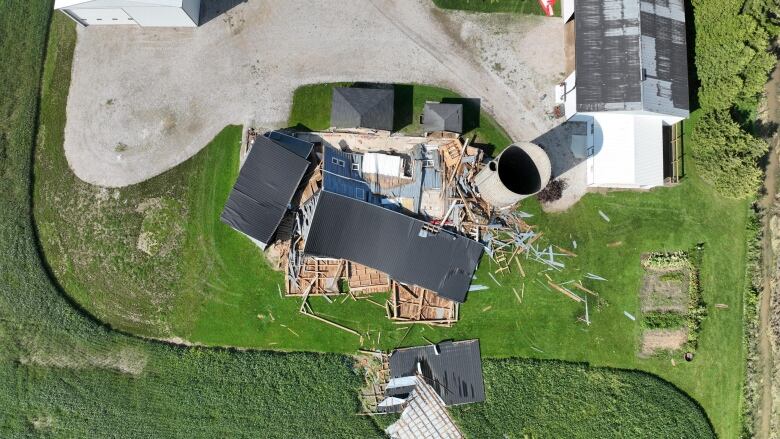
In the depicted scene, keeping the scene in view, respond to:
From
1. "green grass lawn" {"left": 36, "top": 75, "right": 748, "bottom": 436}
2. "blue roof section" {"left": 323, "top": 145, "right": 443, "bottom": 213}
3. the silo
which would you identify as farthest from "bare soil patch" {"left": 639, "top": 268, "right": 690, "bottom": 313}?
"blue roof section" {"left": 323, "top": 145, "right": 443, "bottom": 213}

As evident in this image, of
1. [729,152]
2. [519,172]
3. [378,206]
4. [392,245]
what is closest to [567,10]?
[519,172]

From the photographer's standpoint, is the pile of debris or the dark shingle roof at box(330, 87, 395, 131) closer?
the dark shingle roof at box(330, 87, 395, 131)

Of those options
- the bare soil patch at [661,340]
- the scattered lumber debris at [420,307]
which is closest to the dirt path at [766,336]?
the bare soil patch at [661,340]

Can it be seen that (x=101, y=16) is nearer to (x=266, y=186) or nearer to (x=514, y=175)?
(x=266, y=186)

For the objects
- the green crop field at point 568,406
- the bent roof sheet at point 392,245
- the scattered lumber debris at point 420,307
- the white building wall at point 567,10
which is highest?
the white building wall at point 567,10

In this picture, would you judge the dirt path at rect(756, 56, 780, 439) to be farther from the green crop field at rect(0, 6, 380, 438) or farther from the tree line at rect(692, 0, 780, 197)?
the green crop field at rect(0, 6, 380, 438)

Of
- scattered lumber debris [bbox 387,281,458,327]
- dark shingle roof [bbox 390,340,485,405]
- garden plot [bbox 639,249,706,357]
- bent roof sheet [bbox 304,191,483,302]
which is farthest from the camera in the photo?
garden plot [bbox 639,249,706,357]

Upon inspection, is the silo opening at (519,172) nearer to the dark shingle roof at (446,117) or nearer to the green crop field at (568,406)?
the dark shingle roof at (446,117)
